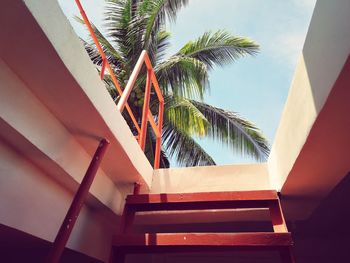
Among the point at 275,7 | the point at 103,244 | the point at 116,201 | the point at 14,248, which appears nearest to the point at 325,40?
the point at 116,201

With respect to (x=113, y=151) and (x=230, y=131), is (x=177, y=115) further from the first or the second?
(x=113, y=151)

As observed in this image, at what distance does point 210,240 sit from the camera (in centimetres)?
128

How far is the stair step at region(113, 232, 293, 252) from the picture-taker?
1240 mm

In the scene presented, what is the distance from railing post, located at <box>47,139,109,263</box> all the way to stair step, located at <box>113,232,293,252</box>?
289 millimetres

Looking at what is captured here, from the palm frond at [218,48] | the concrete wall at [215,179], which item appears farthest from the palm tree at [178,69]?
the concrete wall at [215,179]

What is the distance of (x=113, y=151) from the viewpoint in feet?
4.77

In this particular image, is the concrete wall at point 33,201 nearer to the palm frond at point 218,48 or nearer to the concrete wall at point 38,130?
the concrete wall at point 38,130

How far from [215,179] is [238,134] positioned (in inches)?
127

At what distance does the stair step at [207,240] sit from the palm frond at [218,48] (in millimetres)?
4111

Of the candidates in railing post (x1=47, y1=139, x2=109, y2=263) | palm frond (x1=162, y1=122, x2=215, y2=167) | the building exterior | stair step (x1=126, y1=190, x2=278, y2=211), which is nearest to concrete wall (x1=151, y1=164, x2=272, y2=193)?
the building exterior

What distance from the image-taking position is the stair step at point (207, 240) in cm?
124

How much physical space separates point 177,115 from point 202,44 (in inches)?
55.1

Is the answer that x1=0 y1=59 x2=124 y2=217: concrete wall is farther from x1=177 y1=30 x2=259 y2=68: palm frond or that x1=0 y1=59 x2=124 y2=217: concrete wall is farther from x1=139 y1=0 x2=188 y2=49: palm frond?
x1=177 y1=30 x2=259 y2=68: palm frond

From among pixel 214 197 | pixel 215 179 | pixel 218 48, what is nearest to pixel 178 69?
pixel 218 48
